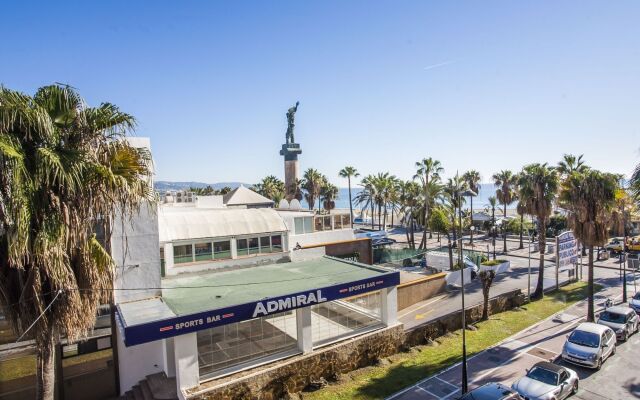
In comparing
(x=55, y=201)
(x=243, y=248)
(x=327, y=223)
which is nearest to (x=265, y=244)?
(x=243, y=248)

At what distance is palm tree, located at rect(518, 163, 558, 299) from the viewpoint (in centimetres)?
3303

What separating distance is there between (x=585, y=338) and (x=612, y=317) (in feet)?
19.2

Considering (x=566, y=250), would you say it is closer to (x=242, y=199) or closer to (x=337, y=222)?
(x=337, y=222)

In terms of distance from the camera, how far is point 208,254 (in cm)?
2519

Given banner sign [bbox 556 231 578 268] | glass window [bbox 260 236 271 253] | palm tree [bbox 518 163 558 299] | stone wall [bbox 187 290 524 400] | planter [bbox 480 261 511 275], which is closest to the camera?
stone wall [bbox 187 290 524 400]

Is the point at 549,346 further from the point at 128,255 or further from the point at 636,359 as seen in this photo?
the point at 128,255

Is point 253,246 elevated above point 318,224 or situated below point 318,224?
below

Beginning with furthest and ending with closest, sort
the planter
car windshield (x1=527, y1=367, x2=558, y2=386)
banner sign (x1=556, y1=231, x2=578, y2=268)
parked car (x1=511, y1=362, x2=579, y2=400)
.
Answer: the planter → banner sign (x1=556, y1=231, x2=578, y2=268) → car windshield (x1=527, y1=367, x2=558, y2=386) → parked car (x1=511, y1=362, x2=579, y2=400)

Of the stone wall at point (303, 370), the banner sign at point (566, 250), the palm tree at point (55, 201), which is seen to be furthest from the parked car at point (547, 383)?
the banner sign at point (566, 250)

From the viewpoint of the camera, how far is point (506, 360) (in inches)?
859

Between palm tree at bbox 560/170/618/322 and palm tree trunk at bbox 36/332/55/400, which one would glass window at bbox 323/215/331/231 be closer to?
palm tree at bbox 560/170/618/322

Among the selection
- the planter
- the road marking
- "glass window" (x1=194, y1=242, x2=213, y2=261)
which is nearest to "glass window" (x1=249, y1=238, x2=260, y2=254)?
"glass window" (x1=194, y1=242, x2=213, y2=261)

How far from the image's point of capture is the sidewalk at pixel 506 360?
741 inches

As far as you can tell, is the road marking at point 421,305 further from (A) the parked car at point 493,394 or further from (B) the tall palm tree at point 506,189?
(B) the tall palm tree at point 506,189
